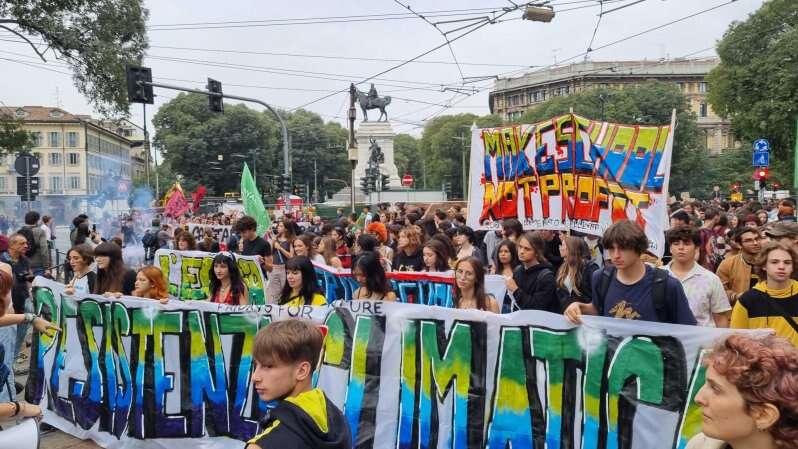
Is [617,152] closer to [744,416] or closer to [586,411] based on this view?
[586,411]

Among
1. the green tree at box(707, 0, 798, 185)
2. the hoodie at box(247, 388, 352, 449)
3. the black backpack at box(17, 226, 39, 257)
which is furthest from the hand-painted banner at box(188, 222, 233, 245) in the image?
the green tree at box(707, 0, 798, 185)

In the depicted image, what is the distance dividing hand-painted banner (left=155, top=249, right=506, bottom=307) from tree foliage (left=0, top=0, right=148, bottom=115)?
10.8 meters

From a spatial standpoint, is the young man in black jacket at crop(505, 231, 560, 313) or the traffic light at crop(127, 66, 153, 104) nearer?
the young man in black jacket at crop(505, 231, 560, 313)

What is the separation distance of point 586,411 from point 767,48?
3927cm

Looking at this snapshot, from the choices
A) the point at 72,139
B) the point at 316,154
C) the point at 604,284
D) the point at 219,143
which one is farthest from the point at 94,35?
the point at 316,154

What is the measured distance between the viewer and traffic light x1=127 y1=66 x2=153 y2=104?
17.0 m

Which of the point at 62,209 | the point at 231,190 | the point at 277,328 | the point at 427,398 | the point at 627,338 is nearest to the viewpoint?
the point at 277,328

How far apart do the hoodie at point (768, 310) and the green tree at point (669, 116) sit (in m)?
55.8

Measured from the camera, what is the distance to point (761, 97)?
37.0 m

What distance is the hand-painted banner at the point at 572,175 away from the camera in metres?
6.56

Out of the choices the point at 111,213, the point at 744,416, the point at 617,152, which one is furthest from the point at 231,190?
the point at 744,416

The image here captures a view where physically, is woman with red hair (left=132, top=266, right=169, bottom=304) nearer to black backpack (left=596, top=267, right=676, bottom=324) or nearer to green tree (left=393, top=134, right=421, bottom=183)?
black backpack (left=596, top=267, right=676, bottom=324)

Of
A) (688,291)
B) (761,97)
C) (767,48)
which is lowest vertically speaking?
(688,291)

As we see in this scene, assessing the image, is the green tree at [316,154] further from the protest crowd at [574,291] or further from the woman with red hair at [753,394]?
the woman with red hair at [753,394]
